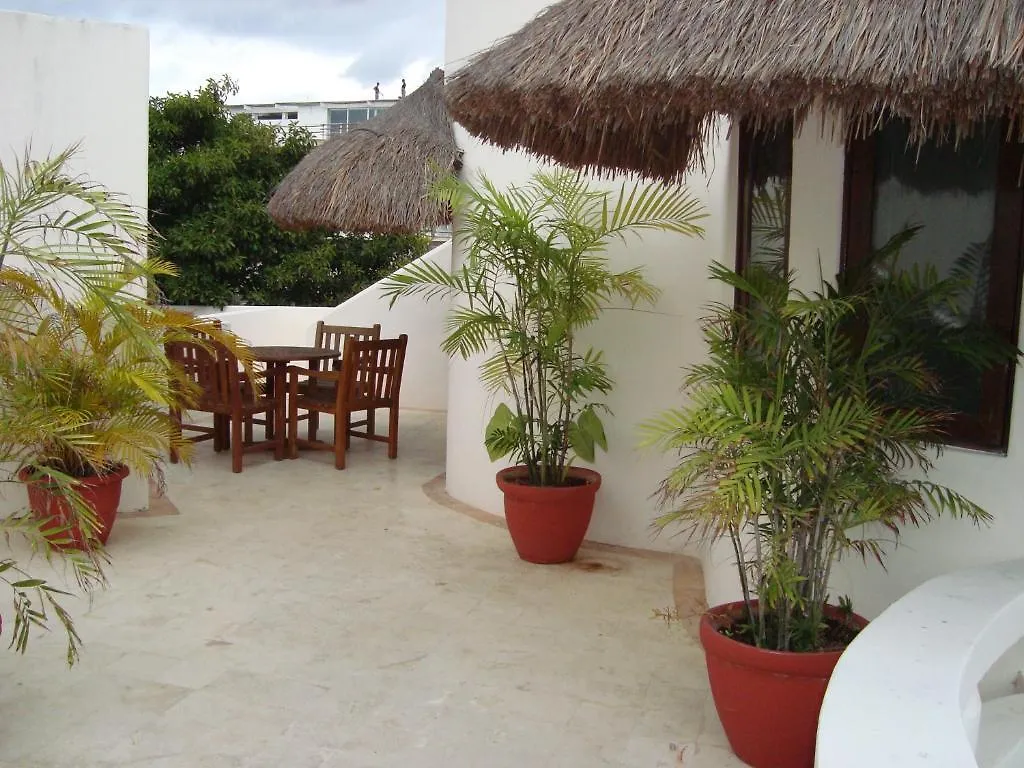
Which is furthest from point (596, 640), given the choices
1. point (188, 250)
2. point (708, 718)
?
point (188, 250)

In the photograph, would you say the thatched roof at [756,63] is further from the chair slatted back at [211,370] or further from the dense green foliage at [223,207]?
the dense green foliage at [223,207]

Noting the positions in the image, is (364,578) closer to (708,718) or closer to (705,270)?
(708,718)

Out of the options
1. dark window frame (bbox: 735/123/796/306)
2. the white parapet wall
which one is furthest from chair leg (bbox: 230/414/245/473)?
dark window frame (bbox: 735/123/796/306)

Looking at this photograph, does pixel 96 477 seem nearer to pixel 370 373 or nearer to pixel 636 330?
pixel 370 373

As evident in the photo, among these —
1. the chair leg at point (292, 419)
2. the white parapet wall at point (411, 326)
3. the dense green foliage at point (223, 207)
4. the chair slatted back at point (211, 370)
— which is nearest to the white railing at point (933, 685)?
the chair slatted back at point (211, 370)

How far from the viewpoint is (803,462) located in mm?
2660

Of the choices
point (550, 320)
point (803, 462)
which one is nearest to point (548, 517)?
point (550, 320)

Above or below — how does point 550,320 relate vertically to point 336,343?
above

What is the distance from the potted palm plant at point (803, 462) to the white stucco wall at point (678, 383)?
117mm

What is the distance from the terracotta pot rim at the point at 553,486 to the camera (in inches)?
183

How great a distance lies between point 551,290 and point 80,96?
272 cm

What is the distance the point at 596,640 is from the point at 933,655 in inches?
71.9

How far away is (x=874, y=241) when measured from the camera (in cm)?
322

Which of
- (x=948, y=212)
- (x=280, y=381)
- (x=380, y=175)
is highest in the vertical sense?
(x=380, y=175)
